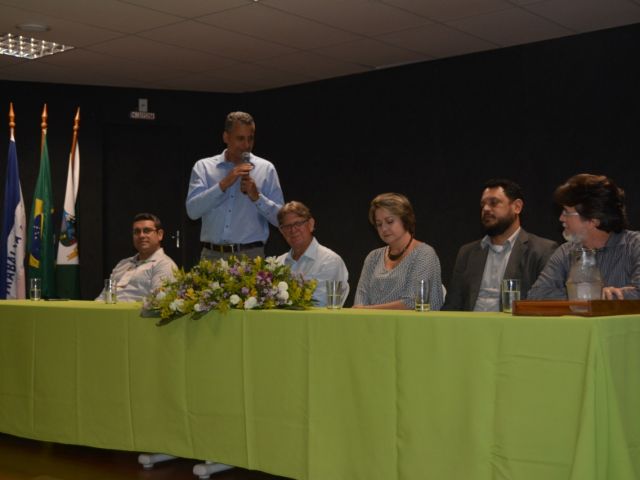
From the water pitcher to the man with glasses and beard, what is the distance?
1151 millimetres

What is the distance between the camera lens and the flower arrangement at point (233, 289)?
3.01 meters

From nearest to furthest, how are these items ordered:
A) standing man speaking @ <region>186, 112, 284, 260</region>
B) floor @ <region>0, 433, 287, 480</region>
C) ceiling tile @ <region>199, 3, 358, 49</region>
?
floor @ <region>0, 433, 287, 480</region> < standing man speaking @ <region>186, 112, 284, 260</region> < ceiling tile @ <region>199, 3, 358, 49</region>

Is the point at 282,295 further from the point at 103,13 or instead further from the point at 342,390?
the point at 103,13

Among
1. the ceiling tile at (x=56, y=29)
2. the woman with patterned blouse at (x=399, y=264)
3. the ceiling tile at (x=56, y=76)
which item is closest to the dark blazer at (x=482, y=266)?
the woman with patterned blouse at (x=399, y=264)

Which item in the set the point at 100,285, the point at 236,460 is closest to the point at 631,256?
the point at 236,460

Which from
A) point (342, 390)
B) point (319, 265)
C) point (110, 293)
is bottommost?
point (342, 390)

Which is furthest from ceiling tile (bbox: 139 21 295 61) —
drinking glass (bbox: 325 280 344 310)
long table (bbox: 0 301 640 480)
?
drinking glass (bbox: 325 280 344 310)

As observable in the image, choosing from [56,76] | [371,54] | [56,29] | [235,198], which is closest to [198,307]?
[235,198]

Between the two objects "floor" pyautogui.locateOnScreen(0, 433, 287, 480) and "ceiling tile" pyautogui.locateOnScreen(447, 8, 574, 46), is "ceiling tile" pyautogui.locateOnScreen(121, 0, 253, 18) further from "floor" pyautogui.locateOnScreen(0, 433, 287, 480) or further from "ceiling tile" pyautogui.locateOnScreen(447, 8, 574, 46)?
"floor" pyautogui.locateOnScreen(0, 433, 287, 480)

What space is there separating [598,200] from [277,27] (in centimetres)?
326

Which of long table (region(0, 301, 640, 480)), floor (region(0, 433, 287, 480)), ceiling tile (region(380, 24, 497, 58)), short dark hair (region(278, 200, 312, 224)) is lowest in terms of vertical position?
floor (region(0, 433, 287, 480))

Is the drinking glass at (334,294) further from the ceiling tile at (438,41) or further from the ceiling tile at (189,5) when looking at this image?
the ceiling tile at (438,41)

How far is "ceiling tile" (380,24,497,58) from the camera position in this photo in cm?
584

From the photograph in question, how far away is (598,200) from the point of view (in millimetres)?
2986
